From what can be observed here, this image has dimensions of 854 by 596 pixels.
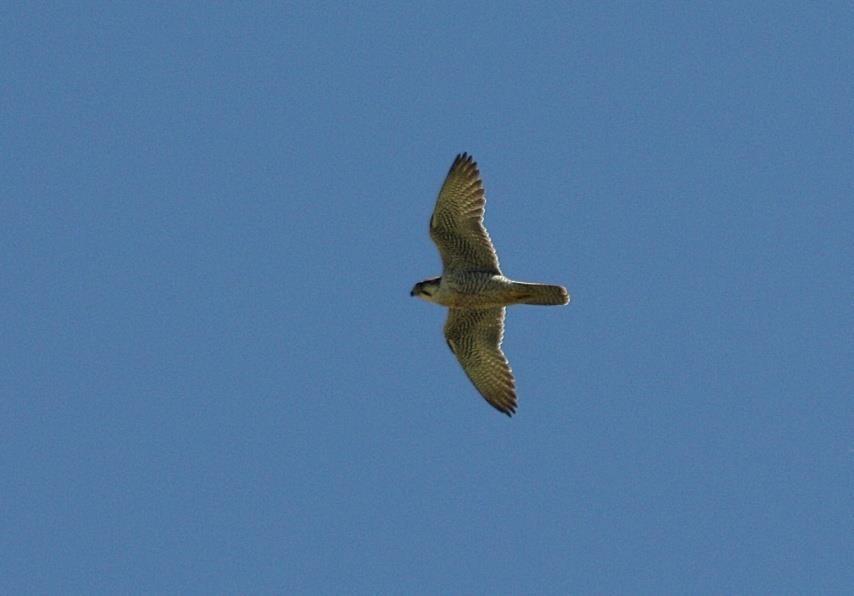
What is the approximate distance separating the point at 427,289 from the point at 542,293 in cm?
145

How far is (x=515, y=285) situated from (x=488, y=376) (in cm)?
171

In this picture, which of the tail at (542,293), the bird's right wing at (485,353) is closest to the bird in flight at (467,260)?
the tail at (542,293)

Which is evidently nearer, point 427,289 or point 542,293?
point 542,293

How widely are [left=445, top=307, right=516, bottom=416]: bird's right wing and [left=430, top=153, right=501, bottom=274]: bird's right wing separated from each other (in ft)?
3.01

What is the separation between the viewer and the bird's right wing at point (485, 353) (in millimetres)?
19656

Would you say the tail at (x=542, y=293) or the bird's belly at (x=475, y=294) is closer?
the tail at (x=542, y=293)

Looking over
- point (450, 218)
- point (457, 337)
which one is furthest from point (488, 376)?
point (450, 218)

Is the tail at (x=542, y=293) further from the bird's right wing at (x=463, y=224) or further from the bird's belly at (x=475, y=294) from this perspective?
the bird's right wing at (x=463, y=224)

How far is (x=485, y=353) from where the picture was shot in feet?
64.9

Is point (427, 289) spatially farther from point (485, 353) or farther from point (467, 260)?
point (485, 353)

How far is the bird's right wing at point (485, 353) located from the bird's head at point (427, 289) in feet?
1.77

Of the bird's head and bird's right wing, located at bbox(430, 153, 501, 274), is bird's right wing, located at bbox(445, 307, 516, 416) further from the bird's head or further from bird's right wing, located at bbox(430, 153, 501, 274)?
bird's right wing, located at bbox(430, 153, 501, 274)

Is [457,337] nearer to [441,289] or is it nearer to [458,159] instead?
[441,289]

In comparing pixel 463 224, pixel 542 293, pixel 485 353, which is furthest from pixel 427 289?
pixel 542 293
